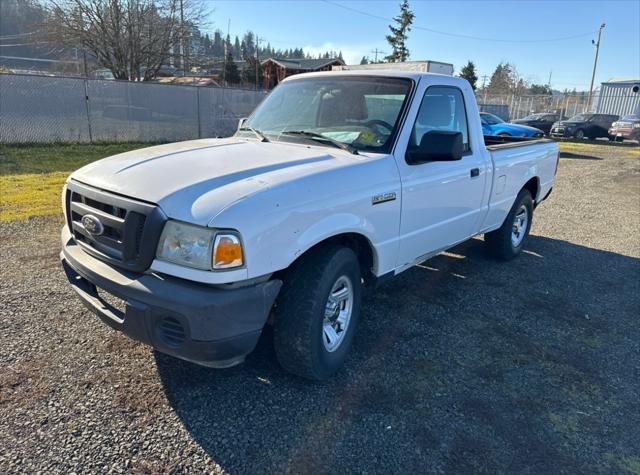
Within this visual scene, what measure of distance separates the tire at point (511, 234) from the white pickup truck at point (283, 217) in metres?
1.44

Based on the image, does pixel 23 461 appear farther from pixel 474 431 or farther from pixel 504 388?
pixel 504 388

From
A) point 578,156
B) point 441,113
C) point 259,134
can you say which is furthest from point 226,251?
point 578,156

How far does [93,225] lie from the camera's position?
2.78 m

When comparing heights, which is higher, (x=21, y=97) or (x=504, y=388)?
(x=21, y=97)

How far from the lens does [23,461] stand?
7.89 ft

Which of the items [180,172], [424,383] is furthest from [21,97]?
[424,383]

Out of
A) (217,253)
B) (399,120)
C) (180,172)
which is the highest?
(399,120)

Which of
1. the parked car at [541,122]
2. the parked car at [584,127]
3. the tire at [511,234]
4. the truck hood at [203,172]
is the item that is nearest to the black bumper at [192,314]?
the truck hood at [203,172]

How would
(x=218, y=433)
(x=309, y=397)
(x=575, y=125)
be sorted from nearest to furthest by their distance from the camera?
(x=218, y=433), (x=309, y=397), (x=575, y=125)

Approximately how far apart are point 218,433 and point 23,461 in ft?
3.20

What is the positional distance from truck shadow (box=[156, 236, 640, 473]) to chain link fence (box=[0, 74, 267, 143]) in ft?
42.9

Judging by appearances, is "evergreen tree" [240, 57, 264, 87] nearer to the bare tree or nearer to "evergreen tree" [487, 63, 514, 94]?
the bare tree

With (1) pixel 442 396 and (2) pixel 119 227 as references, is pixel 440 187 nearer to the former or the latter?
(1) pixel 442 396

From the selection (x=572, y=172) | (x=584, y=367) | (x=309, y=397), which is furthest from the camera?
(x=572, y=172)
